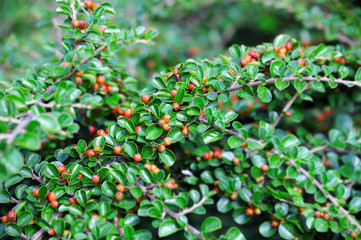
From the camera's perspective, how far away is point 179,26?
3.91 m

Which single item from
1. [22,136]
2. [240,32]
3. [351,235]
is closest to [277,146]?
[351,235]

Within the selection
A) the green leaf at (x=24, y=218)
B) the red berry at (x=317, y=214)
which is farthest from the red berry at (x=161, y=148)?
the red berry at (x=317, y=214)

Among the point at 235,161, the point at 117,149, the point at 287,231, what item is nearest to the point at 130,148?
the point at 117,149

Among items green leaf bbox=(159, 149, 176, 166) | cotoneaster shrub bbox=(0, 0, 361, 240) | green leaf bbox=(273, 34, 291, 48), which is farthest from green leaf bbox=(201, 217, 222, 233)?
green leaf bbox=(273, 34, 291, 48)

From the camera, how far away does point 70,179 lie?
106cm

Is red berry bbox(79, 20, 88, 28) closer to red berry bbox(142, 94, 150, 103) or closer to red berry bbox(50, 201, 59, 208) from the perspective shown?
red berry bbox(142, 94, 150, 103)

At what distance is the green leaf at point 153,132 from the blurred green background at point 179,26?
3.05ft

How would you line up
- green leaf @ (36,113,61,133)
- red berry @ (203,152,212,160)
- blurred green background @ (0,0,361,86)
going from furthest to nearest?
1. blurred green background @ (0,0,361,86)
2. red berry @ (203,152,212,160)
3. green leaf @ (36,113,61,133)

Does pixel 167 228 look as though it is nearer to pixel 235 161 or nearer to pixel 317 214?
pixel 235 161

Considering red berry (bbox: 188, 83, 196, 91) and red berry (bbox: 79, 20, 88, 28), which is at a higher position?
red berry (bbox: 79, 20, 88, 28)

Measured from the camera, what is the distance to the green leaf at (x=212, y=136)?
3.58ft

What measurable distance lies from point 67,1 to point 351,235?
1.41m

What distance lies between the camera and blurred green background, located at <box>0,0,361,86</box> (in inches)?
88.4

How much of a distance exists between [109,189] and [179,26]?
3.18 m
